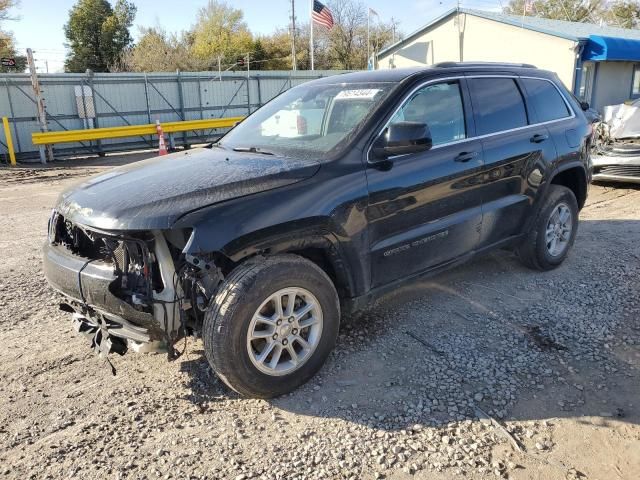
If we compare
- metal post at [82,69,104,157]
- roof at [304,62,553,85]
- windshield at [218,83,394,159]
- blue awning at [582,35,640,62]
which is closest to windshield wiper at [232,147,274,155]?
windshield at [218,83,394,159]

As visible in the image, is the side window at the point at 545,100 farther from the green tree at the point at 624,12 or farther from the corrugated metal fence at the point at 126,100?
the green tree at the point at 624,12

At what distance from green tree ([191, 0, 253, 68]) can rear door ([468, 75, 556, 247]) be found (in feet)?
156

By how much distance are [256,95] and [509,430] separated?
780 inches

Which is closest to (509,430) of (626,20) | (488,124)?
(488,124)

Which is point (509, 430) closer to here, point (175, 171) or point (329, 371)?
point (329, 371)

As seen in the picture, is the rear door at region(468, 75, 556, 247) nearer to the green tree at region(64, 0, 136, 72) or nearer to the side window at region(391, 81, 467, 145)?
the side window at region(391, 81, 467, 145)

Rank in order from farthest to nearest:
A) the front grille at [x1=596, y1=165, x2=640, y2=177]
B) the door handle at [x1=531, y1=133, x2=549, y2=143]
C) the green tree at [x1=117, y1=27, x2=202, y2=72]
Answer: the green tree at [x1=117, y1=27, x2=202, y2=72] < the front grille at [x1=596, y1=165, x2=640, y2=177] < the door handle at [x1=531, y1=133, x2=549, y2=143]

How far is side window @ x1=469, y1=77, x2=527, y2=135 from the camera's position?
14.3ft

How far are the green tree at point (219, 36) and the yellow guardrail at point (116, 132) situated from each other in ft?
108

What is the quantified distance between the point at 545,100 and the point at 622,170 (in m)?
4.52

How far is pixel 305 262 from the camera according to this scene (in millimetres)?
3193

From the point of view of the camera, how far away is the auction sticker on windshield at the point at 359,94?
3.89 m

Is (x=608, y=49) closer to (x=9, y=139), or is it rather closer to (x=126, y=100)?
(x=126, y=100)

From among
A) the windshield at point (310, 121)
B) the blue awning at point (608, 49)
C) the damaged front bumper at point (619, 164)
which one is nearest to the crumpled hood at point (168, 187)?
the windshield at point (310, 121)
